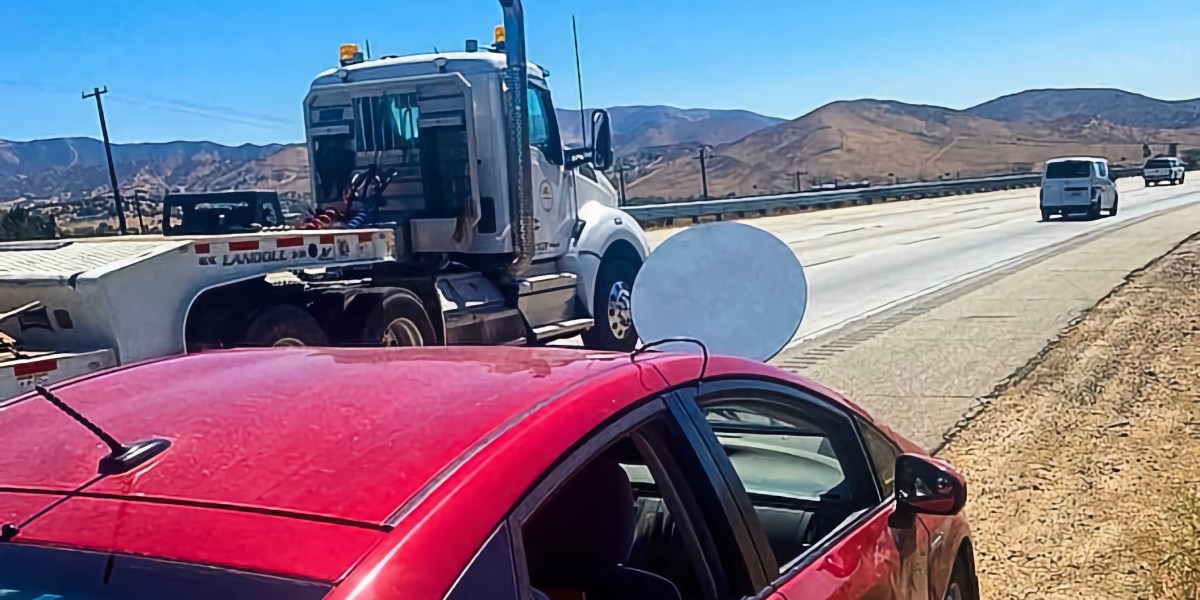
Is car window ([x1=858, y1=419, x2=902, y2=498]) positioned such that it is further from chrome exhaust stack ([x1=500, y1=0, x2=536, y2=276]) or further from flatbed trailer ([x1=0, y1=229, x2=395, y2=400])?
chrome exhaust stack ([x1=500, y1=0, x2=536, y2=276])

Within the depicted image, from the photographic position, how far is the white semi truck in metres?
7.05

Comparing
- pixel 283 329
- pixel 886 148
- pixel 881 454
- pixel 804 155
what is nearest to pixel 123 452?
pixel 881 454

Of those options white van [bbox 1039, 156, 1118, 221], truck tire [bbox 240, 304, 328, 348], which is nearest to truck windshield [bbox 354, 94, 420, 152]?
truck tire [bbox 240, 304, 328, 348]

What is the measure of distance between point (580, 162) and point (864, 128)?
15307 cm

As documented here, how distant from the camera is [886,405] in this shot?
28.0ft

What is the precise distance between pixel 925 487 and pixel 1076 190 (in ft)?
117

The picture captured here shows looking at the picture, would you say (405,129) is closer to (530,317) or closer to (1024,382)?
(530,317)

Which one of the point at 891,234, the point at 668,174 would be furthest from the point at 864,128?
the point at 891,234

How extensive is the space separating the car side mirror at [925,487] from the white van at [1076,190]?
35.2 m

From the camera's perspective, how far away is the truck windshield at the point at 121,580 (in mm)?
1680

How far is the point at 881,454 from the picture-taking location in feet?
11.8

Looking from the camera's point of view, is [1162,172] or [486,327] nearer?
[486,327]

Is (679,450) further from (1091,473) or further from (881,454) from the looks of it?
(1091,473)

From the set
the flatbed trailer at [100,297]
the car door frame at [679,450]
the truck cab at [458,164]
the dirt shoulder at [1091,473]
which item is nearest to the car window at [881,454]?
the car door frame at [679,450]
